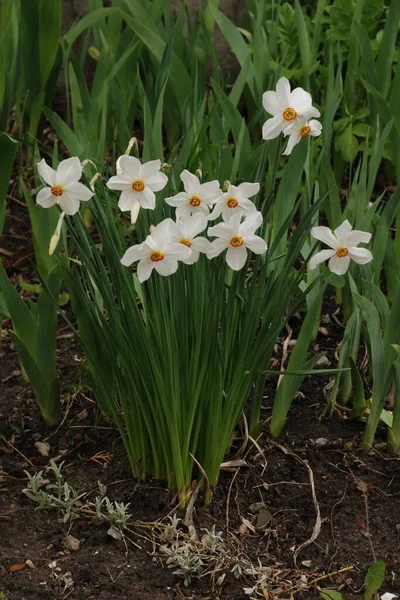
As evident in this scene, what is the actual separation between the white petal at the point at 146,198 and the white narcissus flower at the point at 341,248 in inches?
10.6

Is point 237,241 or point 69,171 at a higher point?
point 69,171

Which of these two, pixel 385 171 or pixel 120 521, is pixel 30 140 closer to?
pixel 385 171

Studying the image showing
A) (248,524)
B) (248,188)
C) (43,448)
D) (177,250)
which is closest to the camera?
(177,250)

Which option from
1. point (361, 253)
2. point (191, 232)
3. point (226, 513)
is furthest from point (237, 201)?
point (226, 513)

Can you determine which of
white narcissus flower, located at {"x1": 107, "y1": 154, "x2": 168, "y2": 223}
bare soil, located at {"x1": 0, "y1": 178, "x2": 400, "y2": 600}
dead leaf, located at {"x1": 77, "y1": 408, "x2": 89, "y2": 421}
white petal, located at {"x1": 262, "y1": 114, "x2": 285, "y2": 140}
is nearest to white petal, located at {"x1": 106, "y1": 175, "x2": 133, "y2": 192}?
white narcissus flower, located at {"x1": 107, "y1": 154, "x2": 168, "y2": 223}

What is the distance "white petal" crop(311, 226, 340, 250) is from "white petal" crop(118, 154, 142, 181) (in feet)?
0.99

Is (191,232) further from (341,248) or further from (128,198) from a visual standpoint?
(341,248)

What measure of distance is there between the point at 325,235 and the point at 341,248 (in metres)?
0.04

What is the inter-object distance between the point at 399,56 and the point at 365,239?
1.29 m

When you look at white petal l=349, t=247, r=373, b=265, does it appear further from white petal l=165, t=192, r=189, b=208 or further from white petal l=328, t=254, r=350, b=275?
white petal l=165, t=192, r=189, b=208

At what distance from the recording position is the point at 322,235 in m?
1.51

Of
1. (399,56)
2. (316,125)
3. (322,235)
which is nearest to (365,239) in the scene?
(322,235)

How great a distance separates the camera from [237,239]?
1.45m

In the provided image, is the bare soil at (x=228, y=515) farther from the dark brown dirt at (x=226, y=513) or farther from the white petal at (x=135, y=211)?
the white petal at (x=135, y=211)
